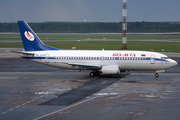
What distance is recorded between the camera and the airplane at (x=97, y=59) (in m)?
38.9

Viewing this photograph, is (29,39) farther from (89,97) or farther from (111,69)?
(89,97)

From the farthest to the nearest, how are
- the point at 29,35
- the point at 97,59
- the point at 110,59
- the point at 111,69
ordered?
the point at 29,35 < the point at 97,59 < the point at 110,59 < the point at 111,69

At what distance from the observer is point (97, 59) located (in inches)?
1564

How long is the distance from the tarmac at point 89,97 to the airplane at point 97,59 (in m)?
1.51

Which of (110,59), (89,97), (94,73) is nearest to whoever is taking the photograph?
(89,97)

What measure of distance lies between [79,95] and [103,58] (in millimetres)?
12431

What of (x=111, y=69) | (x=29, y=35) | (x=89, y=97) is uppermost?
(x=29, y=35)

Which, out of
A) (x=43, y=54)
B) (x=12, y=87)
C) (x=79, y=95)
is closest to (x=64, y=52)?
(x=43, y=54)

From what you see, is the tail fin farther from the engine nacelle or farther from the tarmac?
the engine nacelle

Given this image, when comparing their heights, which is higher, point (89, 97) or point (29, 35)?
point (29, 35)

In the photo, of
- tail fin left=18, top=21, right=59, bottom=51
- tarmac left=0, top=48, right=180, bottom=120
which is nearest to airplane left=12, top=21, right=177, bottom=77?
tail fin left=18, top=21, right=59, bottom=51

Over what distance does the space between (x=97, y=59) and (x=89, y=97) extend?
13.1 m

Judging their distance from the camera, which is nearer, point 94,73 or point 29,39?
point 94,73

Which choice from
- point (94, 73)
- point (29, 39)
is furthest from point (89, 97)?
point (29, 39)
